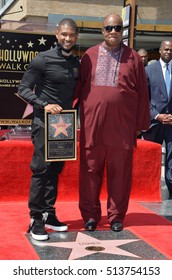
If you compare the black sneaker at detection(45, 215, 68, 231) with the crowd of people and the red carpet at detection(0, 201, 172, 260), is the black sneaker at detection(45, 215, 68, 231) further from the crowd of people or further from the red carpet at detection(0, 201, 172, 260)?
the red carpet at detection(0, 201, 172, 260)

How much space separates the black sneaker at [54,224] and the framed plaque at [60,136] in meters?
0.59

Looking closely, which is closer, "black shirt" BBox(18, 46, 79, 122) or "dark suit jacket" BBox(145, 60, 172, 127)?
"black shirt" BBox(18, 46, 79, 122)

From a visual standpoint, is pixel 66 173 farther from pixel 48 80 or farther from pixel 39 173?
pixel 48 80

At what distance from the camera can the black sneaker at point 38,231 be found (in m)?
3.76

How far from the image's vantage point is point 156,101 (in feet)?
18.3

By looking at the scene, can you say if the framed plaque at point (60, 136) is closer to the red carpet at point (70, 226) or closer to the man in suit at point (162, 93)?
the red carpet at point (70, 226)

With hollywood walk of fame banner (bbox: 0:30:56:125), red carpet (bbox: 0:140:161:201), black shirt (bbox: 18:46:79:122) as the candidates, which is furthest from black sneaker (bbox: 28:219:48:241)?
hollywood walk of fame banner (bbox: 0:30:56:125)

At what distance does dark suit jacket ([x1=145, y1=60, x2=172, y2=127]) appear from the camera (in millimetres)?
5500

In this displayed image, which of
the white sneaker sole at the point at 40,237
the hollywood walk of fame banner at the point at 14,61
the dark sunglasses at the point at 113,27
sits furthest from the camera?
the hollywood walk of fame banner at the point at 14,61

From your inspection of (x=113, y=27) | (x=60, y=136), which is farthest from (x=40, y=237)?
(x=113, y=27)

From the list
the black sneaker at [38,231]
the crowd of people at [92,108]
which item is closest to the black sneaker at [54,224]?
the crowd of people at [92,108]

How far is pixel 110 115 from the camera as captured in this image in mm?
3959

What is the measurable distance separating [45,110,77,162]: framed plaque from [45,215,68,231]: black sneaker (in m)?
0.59
